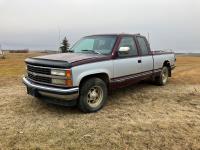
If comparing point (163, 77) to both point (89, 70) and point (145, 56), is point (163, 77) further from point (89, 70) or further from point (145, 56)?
point (89, 70)

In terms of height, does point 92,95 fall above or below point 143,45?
below

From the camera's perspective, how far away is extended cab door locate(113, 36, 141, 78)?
19.9 feet

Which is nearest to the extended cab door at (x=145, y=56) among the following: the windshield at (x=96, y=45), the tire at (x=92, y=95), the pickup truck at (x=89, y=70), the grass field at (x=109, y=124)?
the pickup truck at (x=89, y=70)

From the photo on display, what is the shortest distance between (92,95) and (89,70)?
691mm

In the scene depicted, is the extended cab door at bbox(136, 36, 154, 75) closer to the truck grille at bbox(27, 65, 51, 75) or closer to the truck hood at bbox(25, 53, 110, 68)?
the truck hood at bbox(25, 53, 110, 68)

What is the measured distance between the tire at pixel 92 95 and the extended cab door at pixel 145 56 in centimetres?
208

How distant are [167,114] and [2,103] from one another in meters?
4.46

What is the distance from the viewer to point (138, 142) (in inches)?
154

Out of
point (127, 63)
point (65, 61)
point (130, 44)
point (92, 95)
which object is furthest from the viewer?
point (130, 44)

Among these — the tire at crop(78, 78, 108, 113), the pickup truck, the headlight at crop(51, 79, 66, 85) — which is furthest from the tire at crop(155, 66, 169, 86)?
the headlight at crop(51, 79, 66, 85)

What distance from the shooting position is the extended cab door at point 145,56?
7.18 meters

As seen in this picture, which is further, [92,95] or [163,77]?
[163,77]

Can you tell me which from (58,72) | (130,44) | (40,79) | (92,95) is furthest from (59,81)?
(130,44)

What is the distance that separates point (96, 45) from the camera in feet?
21.2
